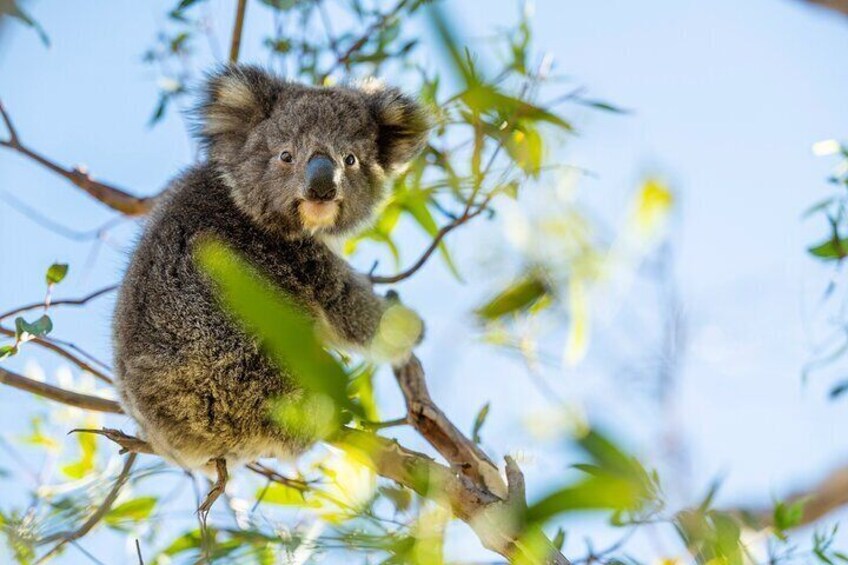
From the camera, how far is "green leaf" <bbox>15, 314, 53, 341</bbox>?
247 cm

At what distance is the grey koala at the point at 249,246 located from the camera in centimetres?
278

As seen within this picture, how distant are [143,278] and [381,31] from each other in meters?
1.30

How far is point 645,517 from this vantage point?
199cm

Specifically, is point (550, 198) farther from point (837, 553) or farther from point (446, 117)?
point (837, 553)

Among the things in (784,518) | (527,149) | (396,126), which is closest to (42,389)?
(396,126)

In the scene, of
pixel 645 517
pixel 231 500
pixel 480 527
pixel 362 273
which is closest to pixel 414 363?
pixel 362 273

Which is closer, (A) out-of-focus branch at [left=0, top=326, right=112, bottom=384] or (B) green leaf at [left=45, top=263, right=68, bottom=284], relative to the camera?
(B) green leaf at [left=45, top=263, right=68, bottom=284]

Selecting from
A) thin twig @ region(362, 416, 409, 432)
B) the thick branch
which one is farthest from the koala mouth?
thin twig @ region(362, 416, 409, 432)

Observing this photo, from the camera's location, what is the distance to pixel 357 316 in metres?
3.28

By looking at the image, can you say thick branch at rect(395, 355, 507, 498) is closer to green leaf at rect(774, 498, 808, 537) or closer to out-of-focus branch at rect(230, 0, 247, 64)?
green leaf at rect(774, 498, 808, 537)

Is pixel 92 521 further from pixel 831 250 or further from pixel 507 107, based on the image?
pixel 831 250

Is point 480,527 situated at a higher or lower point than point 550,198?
lower

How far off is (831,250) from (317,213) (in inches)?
59.1

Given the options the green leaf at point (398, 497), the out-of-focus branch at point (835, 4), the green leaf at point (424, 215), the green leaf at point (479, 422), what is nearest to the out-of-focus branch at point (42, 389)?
the green leaf at point (398, 497)
